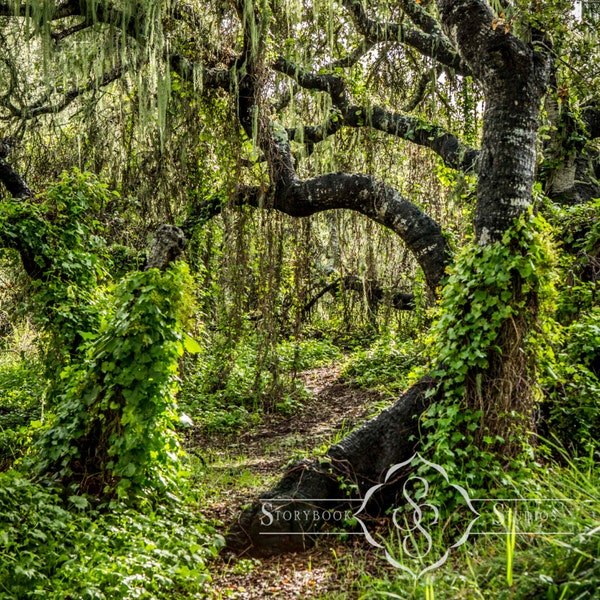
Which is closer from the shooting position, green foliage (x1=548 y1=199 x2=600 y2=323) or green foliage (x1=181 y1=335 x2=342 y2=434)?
green foliage (x1=548 y1=199 x2=600 y2=323)

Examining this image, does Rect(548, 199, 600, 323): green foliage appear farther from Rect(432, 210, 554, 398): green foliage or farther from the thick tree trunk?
the thick tree trunk

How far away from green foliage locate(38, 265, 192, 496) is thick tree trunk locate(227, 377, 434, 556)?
75cm

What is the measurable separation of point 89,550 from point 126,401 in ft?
3.07

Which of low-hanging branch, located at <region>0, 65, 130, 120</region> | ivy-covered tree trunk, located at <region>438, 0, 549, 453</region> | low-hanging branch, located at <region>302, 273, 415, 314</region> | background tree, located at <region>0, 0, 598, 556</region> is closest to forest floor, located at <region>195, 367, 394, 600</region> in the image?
background tree, located at <region>0, 0, 598, 556</region>

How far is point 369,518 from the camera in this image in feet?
12.0

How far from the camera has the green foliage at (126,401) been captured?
3576mm

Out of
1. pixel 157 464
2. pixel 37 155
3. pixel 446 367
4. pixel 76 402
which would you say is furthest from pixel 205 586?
pixel 37 155

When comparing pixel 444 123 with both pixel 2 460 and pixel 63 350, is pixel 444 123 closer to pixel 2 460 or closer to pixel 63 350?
pixel 63 350

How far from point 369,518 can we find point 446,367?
Answer: 106 centimetres

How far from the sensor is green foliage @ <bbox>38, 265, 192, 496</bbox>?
3576mm

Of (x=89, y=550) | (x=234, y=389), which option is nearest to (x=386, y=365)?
(x=234, y=389)

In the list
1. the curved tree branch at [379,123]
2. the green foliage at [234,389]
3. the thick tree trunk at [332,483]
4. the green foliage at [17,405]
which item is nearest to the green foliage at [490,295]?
the thick tree trunk at [332,483]

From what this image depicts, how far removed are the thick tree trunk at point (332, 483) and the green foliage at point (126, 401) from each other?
75 cm

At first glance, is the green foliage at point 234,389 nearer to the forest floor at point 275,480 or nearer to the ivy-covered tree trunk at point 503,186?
the forest floor at point 275,480
